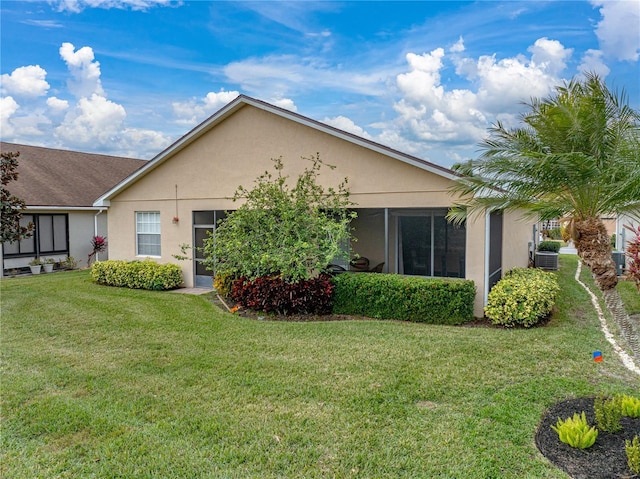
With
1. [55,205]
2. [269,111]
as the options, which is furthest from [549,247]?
[55,205]

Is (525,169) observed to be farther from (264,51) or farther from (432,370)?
(264,51)

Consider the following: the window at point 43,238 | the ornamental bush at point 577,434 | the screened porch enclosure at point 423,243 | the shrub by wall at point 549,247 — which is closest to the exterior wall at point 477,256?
the screened porch enclosure at point 423,243

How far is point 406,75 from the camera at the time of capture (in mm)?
13883

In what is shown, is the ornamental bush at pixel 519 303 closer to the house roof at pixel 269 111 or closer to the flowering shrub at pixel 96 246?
the house roof at pixel 269 111

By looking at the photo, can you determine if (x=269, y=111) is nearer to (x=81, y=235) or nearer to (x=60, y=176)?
(x=81, y=235)

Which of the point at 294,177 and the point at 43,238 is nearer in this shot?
the point at 294,177

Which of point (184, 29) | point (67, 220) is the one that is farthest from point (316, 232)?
point (67, 220)

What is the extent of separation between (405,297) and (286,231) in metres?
3.47

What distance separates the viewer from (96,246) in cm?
2045

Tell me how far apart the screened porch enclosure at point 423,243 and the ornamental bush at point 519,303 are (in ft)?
4.11

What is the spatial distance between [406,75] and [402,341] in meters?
9.25

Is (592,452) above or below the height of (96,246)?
below

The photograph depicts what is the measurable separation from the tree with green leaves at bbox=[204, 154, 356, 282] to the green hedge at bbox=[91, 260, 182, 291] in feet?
10.5

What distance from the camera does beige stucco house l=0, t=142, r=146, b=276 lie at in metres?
18.8
